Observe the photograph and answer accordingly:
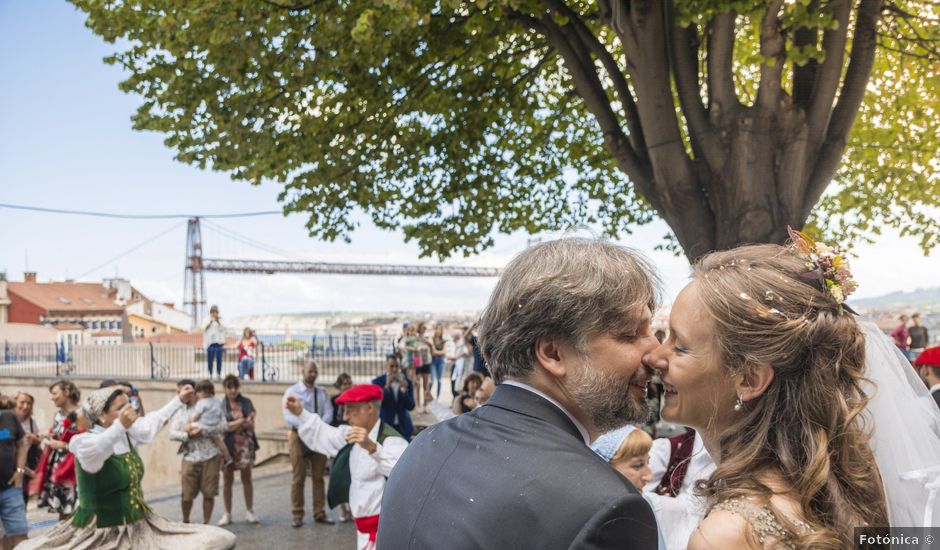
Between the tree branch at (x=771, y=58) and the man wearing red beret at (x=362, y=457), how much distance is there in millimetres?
4373

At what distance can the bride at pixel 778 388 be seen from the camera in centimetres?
189

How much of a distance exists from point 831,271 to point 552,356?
838mm

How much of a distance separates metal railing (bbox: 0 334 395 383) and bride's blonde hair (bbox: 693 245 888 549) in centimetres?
1616

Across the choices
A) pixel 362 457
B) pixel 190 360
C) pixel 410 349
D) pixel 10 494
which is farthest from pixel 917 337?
pixel 190 360

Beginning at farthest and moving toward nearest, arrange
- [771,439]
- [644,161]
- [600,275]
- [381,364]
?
[381,364] → [644,161] → [771,439] → [600,275]

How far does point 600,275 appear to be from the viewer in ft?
6.20

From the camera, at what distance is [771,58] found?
7.05 m

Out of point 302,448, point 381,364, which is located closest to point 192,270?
point 381,364

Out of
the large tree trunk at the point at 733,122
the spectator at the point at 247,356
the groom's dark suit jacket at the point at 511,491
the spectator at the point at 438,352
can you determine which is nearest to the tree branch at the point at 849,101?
the large tree trunk at the point at 733,122

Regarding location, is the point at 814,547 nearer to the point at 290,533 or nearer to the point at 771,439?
the point at 771,439

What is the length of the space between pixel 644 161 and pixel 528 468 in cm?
675

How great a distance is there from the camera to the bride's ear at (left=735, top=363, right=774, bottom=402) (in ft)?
6.69

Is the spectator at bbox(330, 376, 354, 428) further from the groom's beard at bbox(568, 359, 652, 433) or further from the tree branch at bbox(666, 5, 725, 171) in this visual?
the groom's beard at bbox(568, 359, 652, 433)

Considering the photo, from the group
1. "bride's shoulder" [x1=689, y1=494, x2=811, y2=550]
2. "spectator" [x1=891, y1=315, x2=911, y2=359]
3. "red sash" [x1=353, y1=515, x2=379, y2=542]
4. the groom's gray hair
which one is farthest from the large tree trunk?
"spectator" [x1=891, y1=315, x2=911, y2=359]
